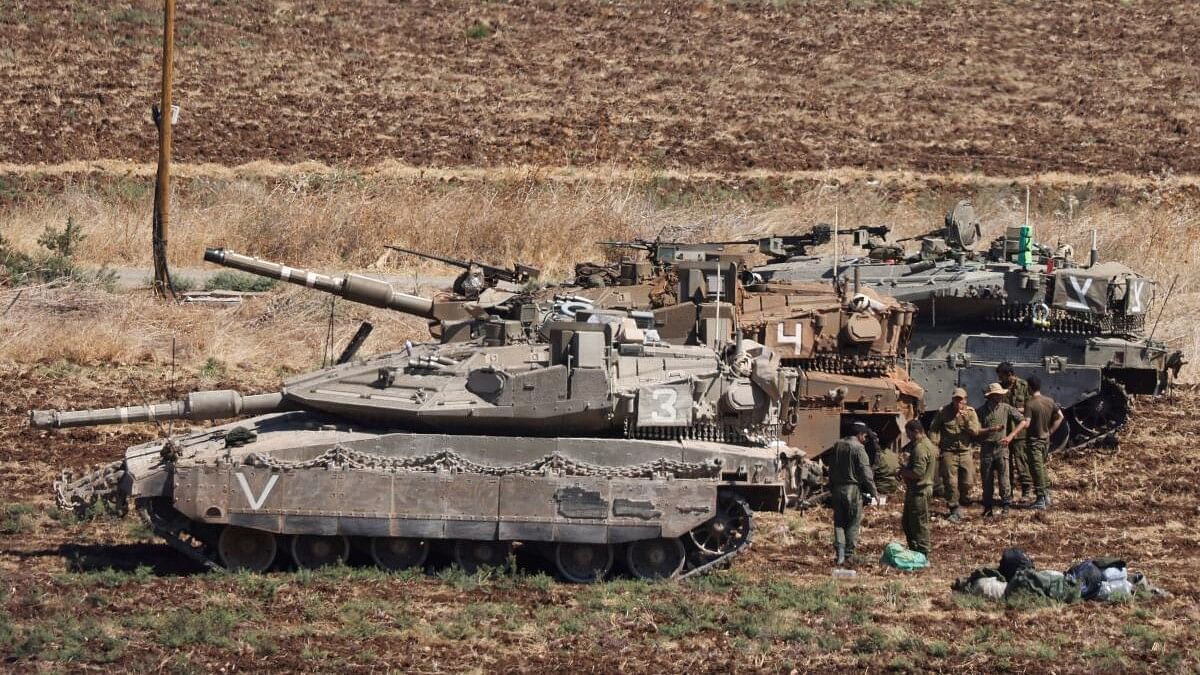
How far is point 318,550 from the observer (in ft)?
53.9

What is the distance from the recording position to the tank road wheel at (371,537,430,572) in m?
16.4

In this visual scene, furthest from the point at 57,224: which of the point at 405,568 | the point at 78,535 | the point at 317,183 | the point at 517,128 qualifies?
the point at 405,568

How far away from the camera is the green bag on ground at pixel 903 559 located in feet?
56.0

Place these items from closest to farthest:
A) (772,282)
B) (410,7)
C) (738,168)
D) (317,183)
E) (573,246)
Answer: (772,282), (573,246), (317,183), (738,168), (410,7)

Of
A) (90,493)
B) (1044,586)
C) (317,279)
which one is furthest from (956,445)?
(90,493)

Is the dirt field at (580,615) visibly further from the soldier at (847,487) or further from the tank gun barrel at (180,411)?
the tank gun barrel at (180,411)

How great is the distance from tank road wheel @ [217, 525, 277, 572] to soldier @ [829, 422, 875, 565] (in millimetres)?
5241

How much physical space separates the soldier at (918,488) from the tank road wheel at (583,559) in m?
3.02

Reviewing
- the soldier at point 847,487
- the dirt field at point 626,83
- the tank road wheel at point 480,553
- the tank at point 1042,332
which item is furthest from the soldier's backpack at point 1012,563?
the dirt field at point 626,83

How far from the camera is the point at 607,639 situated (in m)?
14.1

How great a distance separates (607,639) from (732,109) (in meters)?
36.3

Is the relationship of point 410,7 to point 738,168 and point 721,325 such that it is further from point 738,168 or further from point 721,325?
point 721,325

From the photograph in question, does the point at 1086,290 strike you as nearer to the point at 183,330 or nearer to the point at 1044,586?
the point at 1044,586

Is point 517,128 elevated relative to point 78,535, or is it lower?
elevated
